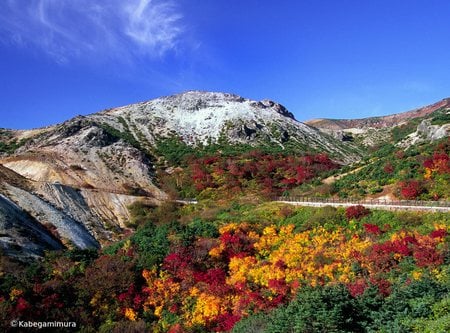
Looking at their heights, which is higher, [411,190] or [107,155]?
[107,155]

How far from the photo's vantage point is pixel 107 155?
85688 mm

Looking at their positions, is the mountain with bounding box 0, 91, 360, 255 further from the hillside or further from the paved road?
the paved road

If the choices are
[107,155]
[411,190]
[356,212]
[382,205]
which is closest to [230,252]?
[356,212]

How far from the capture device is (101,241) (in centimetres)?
5291

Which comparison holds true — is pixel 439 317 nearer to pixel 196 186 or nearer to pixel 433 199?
pixel 433 199

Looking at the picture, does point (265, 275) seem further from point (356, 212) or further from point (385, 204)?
point (385, 204)

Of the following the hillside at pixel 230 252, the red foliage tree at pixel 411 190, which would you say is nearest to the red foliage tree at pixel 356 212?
the hillside at pixel 230 252

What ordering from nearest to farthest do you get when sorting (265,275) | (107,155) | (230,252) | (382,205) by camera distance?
(265,275), (230,252), (382,205), (107,155)

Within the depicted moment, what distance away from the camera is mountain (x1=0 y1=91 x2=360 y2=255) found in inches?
2012

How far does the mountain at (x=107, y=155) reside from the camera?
51.1 m

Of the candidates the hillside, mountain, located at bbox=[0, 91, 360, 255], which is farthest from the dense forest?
mountain, located at bbox=[0, 91, 360, 255]

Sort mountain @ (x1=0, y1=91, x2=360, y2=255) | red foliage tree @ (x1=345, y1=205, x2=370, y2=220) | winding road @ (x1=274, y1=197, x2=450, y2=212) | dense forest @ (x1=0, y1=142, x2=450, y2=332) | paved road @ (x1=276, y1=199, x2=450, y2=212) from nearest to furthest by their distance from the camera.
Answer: dense forest @ (x1=0, y1=142, x2=450, y2=332) → paved road @ (x1=276, y1=199, x2=450, y2=212) → winding road @ (x1=274, y1=197, x2=450, y2=212) → red foliage tree @ (x1=345, y1=205, x2=370, y2=220) → mountain @ (x1=0, y1=91, x2=360, y2=255)

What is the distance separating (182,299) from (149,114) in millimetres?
98428

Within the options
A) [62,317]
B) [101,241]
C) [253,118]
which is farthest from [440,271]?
[253,118]
